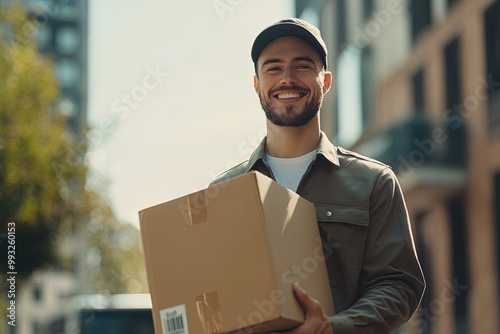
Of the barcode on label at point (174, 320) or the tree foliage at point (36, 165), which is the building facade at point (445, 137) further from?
the barcode on label at point (174, 320)

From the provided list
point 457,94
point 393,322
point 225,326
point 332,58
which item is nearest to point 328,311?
point 393,322

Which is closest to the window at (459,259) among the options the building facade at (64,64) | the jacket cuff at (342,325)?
the jacket cuff at (342,325)

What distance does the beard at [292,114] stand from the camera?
282 cm

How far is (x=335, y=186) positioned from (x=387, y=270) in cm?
32

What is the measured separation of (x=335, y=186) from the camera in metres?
2.82

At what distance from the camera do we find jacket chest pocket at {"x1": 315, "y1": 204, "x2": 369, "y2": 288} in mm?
2705

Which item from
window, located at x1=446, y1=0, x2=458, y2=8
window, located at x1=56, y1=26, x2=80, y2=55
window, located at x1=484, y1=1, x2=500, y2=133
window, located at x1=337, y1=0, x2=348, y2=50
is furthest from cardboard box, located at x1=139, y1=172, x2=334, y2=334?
window, located at x1=56, y1=26, x2=80, y2=55

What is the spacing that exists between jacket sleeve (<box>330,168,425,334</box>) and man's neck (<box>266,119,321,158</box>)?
0.26 m

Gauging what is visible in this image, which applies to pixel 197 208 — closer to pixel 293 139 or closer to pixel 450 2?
pixel 293 139

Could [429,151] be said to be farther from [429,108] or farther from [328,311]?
[328,311]

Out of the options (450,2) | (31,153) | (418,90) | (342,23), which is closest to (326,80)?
(31,153)

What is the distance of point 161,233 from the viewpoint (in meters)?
2.62

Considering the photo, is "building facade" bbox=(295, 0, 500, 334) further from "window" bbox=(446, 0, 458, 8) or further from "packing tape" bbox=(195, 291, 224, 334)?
"packing tape" bbox=(195, 291, 224, 334)

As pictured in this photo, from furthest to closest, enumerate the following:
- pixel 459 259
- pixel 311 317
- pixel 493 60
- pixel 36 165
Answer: pixel 459 259 < pixel 36 165 < pixel 493 60 < pixel 311 317
